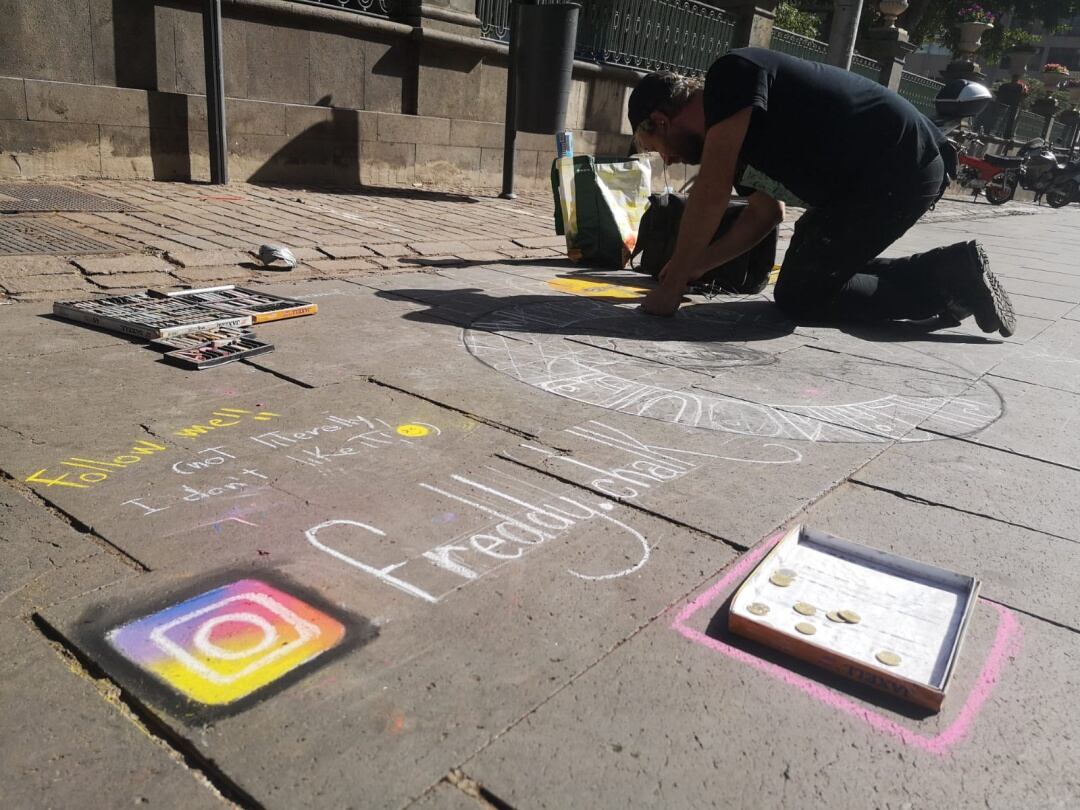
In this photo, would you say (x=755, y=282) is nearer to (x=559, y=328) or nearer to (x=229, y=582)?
(x=559, y=328)

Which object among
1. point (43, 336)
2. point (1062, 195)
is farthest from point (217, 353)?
point (1062, 195)

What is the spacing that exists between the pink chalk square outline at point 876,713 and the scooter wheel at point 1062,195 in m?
21.6

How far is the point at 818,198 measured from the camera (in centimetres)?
407

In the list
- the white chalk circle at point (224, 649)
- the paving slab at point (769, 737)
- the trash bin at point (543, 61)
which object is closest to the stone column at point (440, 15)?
the trash bin at point (543, 61)

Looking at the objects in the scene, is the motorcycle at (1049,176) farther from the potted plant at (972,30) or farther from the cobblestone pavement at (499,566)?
the cobblestone pavement at (499,566)

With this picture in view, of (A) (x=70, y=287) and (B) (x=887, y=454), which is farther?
(A) (x=70, y=287)

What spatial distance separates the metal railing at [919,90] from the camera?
17.8 metres

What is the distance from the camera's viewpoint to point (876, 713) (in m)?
1.39

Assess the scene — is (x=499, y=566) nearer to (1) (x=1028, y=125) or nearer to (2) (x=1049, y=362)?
(2) (x=1049, y=362)

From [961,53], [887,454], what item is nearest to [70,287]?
[887,454]

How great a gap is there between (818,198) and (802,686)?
3.14 meters

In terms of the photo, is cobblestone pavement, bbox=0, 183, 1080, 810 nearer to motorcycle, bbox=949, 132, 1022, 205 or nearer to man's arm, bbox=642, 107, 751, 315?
man's arm, bbox=642, 107, 751, 315

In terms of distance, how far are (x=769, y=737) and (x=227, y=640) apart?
90cm

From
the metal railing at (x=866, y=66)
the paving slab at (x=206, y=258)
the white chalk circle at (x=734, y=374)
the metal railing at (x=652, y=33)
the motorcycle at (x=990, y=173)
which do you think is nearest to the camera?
the white chalk circle at (x=734, y=374)
